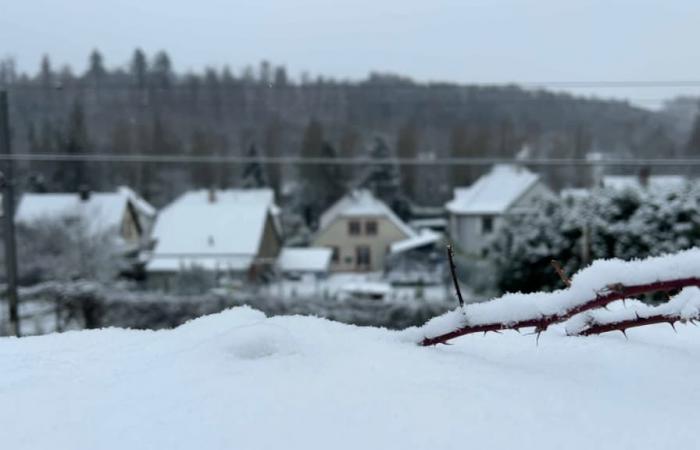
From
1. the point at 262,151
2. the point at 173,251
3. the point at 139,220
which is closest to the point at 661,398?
the point at 262,151

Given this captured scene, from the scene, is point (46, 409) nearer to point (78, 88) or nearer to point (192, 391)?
point (192, 391)

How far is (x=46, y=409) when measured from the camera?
94 cm

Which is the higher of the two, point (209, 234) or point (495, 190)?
point (495, 190)

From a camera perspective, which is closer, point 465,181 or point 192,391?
point 192,391

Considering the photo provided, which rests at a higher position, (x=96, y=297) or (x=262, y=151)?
(x=262, y=151)

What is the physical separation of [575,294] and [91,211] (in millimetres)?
15174

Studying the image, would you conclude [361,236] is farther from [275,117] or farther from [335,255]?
[275,117]

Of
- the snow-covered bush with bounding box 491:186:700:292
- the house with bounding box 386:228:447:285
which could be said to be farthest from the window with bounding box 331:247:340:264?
the snow-covered bush with bounding box 491:186:700:292

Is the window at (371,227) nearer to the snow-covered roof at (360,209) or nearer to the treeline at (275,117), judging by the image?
the snow-covered roof at (360,209)

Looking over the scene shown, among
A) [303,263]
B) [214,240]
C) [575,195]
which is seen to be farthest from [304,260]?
[575,195]

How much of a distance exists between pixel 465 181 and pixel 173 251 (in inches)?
445

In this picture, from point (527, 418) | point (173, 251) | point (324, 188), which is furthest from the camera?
point (324, 188)

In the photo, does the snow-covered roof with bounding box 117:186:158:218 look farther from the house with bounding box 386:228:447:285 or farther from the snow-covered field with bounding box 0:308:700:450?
the snow-covered field with bounding box 0:308:700:450

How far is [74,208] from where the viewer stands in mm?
14844
